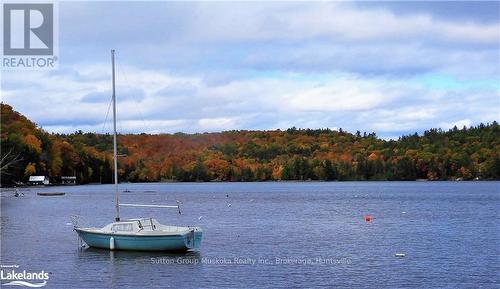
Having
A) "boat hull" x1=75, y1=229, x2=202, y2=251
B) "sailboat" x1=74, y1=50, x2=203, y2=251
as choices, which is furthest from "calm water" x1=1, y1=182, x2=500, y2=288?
"sailboat" x1=74, y1=50, x2=203, y2=251

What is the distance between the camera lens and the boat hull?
5297 centimetres

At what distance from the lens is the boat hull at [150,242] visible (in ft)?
174

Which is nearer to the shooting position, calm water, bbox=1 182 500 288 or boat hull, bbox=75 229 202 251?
calm water, bbox=1 182 500 288

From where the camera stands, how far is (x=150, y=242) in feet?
174

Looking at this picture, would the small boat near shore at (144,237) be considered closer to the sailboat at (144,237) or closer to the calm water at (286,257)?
the sailboat at (144,237)

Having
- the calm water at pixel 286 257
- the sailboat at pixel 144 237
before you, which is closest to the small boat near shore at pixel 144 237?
the sailboat at pixel 144 237

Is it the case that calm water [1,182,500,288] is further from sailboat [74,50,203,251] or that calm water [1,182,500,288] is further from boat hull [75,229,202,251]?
sailboat [74,50,203,251]

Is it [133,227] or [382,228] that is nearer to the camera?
[133,227]

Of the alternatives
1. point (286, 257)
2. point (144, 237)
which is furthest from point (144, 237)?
point (286, 257)

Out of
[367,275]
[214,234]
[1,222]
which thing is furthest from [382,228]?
[1,222]

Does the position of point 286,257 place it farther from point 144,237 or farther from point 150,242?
point 144,237

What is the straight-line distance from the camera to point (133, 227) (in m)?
54.1

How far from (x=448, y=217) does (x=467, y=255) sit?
142 feet

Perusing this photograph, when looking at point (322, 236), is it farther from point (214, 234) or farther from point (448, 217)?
point (448, 217)
